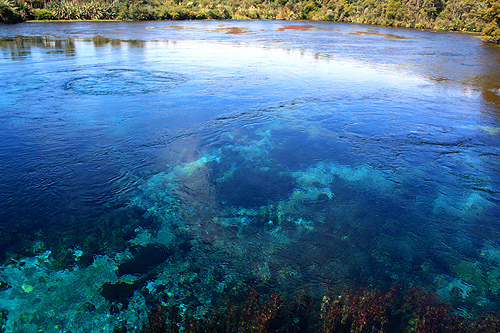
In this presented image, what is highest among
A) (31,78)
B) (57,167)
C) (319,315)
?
(31,78)

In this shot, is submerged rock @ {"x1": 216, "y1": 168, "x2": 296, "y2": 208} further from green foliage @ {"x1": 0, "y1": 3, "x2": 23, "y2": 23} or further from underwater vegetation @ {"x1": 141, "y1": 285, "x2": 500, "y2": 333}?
green foliage @ {"x1": 0, "y1": 3, "x2": 23, "y2": 23}

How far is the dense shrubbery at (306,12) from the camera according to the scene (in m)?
42.4

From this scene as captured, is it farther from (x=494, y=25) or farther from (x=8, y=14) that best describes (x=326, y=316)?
(x=8, y=14)

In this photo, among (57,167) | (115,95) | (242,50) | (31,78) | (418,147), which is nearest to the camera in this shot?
(57,167)

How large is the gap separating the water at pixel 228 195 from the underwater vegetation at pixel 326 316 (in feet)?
0.59

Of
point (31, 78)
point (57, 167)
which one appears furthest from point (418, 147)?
point (31, 78)

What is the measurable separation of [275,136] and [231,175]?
2.25 meters

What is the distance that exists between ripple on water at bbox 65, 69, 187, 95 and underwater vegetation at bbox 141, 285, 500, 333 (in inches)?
353

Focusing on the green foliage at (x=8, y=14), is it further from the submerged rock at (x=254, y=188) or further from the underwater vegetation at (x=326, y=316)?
the underwater vegetation at (x=326, y=316)

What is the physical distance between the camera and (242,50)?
20812 millimetres

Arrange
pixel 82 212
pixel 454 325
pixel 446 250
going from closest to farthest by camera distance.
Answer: pixel 454 325, pixel 446 250, pixel 82 212

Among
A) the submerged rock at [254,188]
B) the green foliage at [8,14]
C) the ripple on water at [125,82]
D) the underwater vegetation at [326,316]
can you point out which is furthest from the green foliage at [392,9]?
the underwater vegetation at [326,316]

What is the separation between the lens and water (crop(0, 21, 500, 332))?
12.7 feet

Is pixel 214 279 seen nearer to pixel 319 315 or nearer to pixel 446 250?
pixel 319 315
